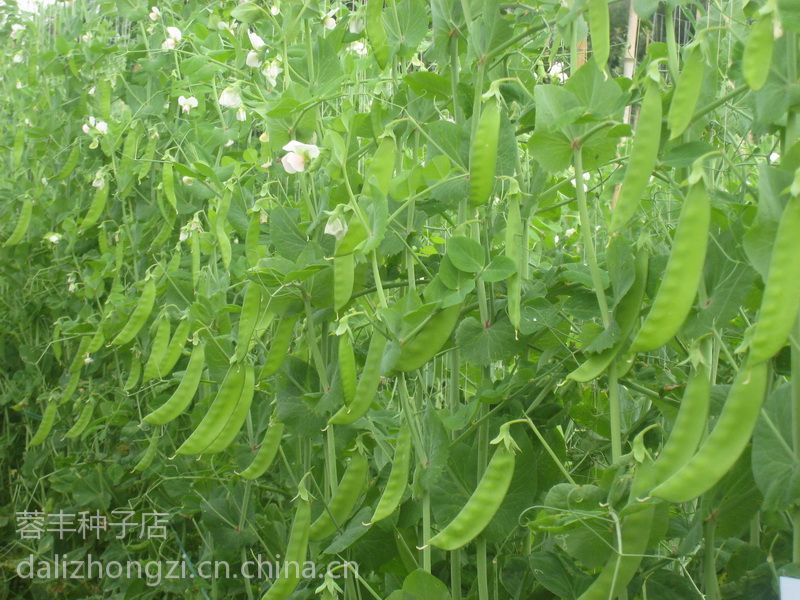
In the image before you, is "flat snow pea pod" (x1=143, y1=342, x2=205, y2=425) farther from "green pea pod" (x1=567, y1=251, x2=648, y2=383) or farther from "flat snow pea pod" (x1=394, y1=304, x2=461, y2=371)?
"green pea pod" (x1=567, y1=251, x2=648, y2=383)

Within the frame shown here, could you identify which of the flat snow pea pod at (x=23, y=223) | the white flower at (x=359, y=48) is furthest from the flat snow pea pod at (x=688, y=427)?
the flat snow pea pod at (x=23, y=223)

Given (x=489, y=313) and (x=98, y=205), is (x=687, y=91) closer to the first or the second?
(x=489, y=313)

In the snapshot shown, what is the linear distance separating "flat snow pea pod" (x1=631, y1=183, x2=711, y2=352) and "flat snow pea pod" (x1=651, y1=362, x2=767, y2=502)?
11 centimetres

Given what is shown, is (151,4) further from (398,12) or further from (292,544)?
(292,544)

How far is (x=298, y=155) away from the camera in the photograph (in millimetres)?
1812

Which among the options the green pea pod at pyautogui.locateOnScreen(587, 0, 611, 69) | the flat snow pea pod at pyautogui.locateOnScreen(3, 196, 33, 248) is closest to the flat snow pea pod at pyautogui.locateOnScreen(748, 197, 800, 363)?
the green pea pod at pyautogui.locateOnScreen(587, 0, 611, 69)

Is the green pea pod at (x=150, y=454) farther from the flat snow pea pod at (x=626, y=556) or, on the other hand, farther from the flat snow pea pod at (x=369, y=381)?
the flat snow pea pod at (x=626, y=556)

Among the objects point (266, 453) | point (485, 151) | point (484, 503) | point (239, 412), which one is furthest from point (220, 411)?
point (485, 151)

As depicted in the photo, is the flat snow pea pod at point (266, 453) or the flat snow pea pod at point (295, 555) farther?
the flat snow pea pod at point (266, 453)

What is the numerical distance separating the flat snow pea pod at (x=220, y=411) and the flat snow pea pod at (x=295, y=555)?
0.20 m

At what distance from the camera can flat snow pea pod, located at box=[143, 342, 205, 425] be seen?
2.06 meters

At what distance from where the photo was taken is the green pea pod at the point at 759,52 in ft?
3.63

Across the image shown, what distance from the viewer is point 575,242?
2.64 metres

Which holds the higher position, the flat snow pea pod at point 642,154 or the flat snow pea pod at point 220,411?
the flat snow pea pod at point 642,154
